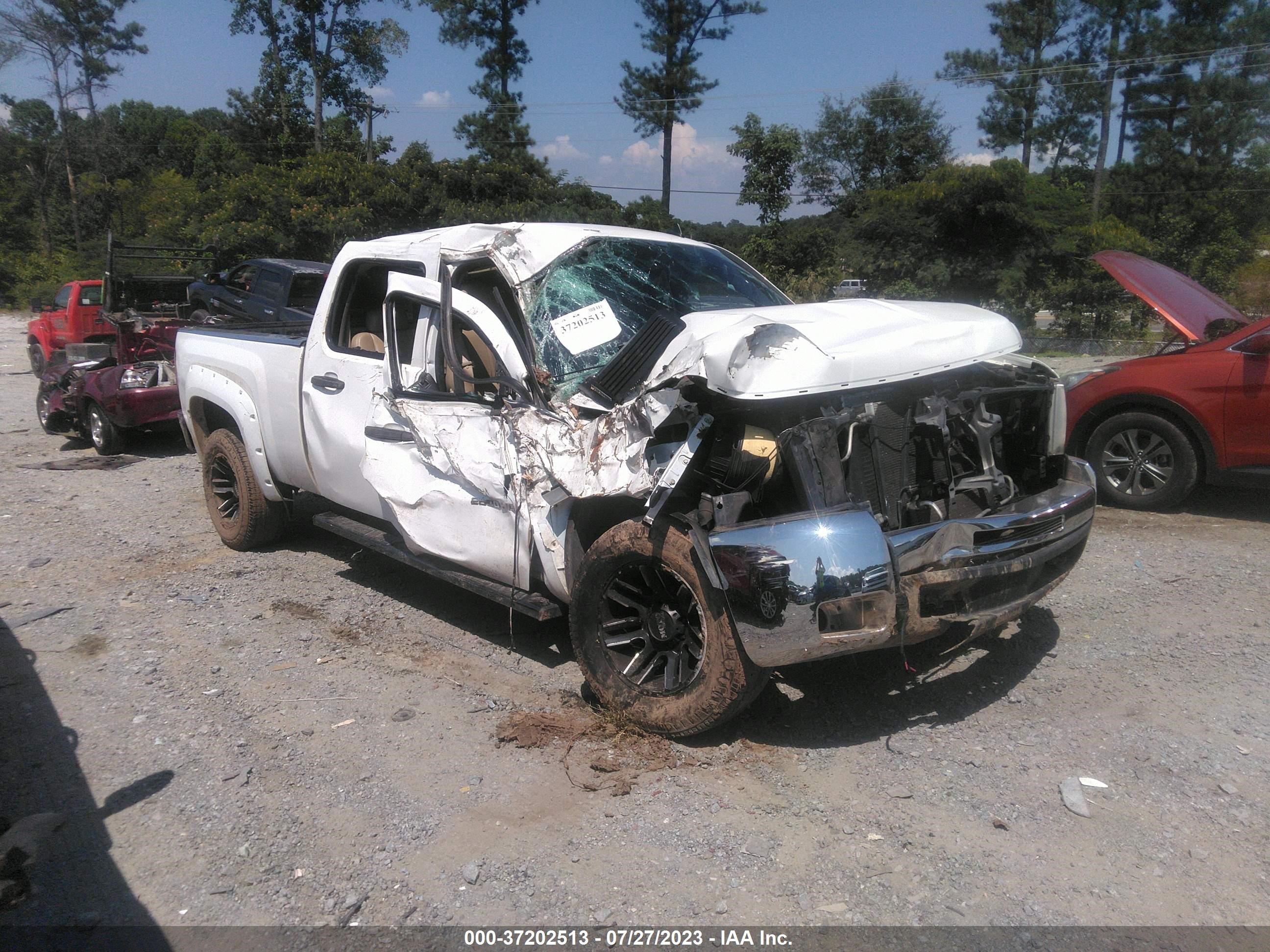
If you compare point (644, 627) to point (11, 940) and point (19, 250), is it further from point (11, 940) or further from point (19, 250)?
point (19, 250)

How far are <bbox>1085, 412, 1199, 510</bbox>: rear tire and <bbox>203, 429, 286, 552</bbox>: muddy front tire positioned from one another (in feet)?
20.1

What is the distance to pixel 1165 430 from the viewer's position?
21.7 ft

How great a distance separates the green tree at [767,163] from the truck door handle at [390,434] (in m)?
24.4

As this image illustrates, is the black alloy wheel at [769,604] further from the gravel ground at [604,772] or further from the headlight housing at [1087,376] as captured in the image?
the headlight housing at [1087,376]

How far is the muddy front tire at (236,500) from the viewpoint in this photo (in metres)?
6.13

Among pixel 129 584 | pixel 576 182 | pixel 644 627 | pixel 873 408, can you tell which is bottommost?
pixel 129 584

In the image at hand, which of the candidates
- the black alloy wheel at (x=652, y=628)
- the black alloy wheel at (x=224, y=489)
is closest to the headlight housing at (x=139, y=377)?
the black alloy wheel at (x=224, y=489)

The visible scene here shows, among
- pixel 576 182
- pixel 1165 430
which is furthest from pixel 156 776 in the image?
pixel 576 182

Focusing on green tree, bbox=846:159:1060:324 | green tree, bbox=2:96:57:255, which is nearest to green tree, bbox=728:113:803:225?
green tree, bbox=846:159:1060:324

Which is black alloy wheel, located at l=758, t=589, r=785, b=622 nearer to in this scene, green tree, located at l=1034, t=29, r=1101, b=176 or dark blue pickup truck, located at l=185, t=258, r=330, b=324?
dark blue pickup truck, located at l=185, t=258, r=330, b=324

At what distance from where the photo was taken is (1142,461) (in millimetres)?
6805

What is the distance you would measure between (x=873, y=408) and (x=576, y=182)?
2826 cm

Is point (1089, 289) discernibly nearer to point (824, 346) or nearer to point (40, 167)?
point (824, 346)

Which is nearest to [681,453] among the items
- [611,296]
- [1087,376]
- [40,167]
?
[611,296]
